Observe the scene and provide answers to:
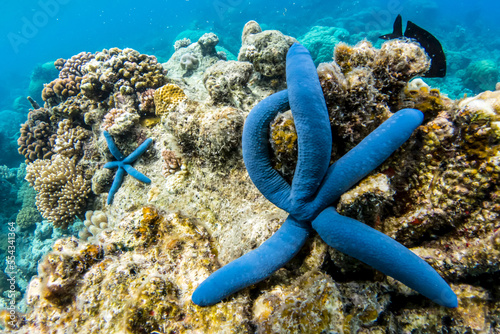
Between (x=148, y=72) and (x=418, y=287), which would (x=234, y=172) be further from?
(x=148, y=72)

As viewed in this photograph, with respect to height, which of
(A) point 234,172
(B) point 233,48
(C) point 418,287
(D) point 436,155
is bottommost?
(C) point 418,287

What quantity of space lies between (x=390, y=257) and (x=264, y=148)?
4.66 ft

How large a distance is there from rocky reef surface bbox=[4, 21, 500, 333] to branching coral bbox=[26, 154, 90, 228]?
10.1ft

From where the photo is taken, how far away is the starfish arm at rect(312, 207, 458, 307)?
5.66 feet

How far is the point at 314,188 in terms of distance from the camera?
2098 millimetres

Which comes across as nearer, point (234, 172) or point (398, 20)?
point (234, 172)

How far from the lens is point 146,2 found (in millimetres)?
75938

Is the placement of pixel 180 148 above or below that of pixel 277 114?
above

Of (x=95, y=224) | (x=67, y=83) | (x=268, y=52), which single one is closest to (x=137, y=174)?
(x=95, y=224)

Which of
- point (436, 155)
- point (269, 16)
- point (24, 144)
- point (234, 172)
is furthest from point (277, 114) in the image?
point (269, 16)

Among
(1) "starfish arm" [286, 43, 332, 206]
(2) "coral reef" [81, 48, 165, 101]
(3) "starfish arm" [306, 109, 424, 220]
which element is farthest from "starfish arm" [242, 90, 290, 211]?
(2) "coral reef" [81, 48, 165, 101]

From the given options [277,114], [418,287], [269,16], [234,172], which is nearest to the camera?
[418,287]

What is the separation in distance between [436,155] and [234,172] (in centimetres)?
227

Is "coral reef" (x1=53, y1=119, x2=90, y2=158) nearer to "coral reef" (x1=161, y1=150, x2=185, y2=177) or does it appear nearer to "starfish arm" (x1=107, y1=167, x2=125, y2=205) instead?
"starfish arm" (x1=107, y1=167, x2=125, y2=205)
